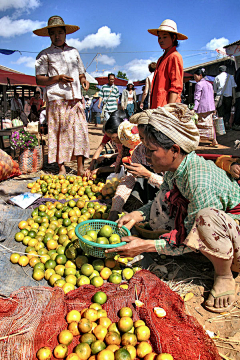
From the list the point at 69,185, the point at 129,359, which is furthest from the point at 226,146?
the point at 129,359

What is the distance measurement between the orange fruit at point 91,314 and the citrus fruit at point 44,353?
39cm

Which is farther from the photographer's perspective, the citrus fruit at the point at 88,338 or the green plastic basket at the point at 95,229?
the green plastic basket at the point at 95,229

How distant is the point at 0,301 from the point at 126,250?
1.18 m

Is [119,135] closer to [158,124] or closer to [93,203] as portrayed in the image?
[93,203]

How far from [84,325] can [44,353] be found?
347 millimetres

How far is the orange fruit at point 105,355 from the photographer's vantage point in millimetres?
1792

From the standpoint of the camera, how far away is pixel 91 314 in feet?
7.00

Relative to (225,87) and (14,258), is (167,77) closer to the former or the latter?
(14,258)

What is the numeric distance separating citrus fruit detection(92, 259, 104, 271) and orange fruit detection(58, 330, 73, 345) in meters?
0.80

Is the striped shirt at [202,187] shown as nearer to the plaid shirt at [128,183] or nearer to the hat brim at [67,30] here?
the plaid shirt at [128,183]

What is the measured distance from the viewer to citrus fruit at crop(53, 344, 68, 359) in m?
1.83

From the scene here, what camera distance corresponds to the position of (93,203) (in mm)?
4363

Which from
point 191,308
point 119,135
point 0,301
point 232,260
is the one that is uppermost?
point 119,135

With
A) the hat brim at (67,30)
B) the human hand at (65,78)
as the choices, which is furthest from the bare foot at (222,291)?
the hat brim at (67,30)
